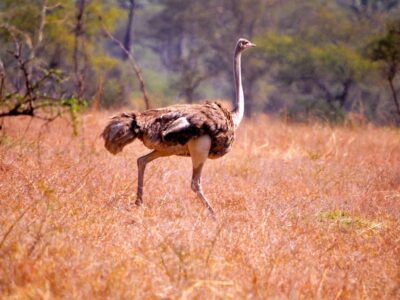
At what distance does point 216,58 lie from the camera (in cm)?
2555

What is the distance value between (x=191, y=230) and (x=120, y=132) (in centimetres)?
126

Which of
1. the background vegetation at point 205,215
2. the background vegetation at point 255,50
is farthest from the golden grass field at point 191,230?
the background vegetation at point 255,50

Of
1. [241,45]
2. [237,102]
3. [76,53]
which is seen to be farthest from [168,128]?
[76,53]

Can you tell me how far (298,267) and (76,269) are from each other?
47.9 inches

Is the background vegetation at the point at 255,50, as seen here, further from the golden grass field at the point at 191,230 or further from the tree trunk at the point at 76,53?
the golden grass field at the point at 191,230

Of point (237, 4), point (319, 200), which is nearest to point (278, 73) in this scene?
point (237, 4)

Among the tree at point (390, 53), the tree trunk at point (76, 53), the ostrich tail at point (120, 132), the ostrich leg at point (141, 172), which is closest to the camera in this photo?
the ostrich tail at point (120, 132)

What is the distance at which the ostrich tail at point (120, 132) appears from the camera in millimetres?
5293

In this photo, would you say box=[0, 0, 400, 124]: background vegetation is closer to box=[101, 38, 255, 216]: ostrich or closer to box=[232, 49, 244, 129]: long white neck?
box=[232, 49, 244, 129]: long white neck

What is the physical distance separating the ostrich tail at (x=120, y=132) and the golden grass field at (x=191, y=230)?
37cm

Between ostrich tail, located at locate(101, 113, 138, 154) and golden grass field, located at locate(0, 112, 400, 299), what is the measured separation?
368 millimetres

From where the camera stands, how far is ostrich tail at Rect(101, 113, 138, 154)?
5293 mm

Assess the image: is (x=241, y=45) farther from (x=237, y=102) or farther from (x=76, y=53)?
(x=76, y=53)

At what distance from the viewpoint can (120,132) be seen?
5.29 m
